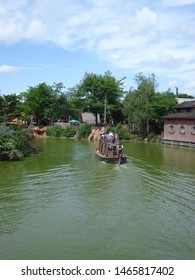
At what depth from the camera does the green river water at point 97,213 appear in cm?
1091

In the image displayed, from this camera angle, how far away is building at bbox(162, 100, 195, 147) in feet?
147

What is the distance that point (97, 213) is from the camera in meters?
14.6

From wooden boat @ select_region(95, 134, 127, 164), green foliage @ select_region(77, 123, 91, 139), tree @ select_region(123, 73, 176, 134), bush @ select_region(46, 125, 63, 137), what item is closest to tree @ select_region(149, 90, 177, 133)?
tree @ select_region(123, 73, 176, 134)

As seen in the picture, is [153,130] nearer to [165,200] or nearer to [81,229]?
[165,200]

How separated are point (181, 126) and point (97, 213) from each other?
3391 cm

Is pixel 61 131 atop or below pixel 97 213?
atop

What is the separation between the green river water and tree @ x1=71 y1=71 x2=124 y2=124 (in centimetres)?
4126

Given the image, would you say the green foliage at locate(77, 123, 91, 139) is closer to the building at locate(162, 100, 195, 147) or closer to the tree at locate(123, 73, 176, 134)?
the tree at locate(123, 73, 176, 134)

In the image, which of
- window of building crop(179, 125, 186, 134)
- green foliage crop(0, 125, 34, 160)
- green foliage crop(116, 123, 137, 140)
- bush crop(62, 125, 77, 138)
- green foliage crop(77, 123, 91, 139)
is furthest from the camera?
bush crop(62, 125, 77, 138)

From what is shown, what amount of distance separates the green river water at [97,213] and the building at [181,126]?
19974mm

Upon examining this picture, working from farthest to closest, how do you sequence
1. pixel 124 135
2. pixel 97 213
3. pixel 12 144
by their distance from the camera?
pixel 124 135
pixel 12 144
pixel 97 213

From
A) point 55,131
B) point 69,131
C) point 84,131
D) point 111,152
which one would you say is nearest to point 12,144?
point 111,152

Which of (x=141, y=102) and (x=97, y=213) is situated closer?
(x=97, y=213)

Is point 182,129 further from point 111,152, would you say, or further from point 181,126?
point 111,152
